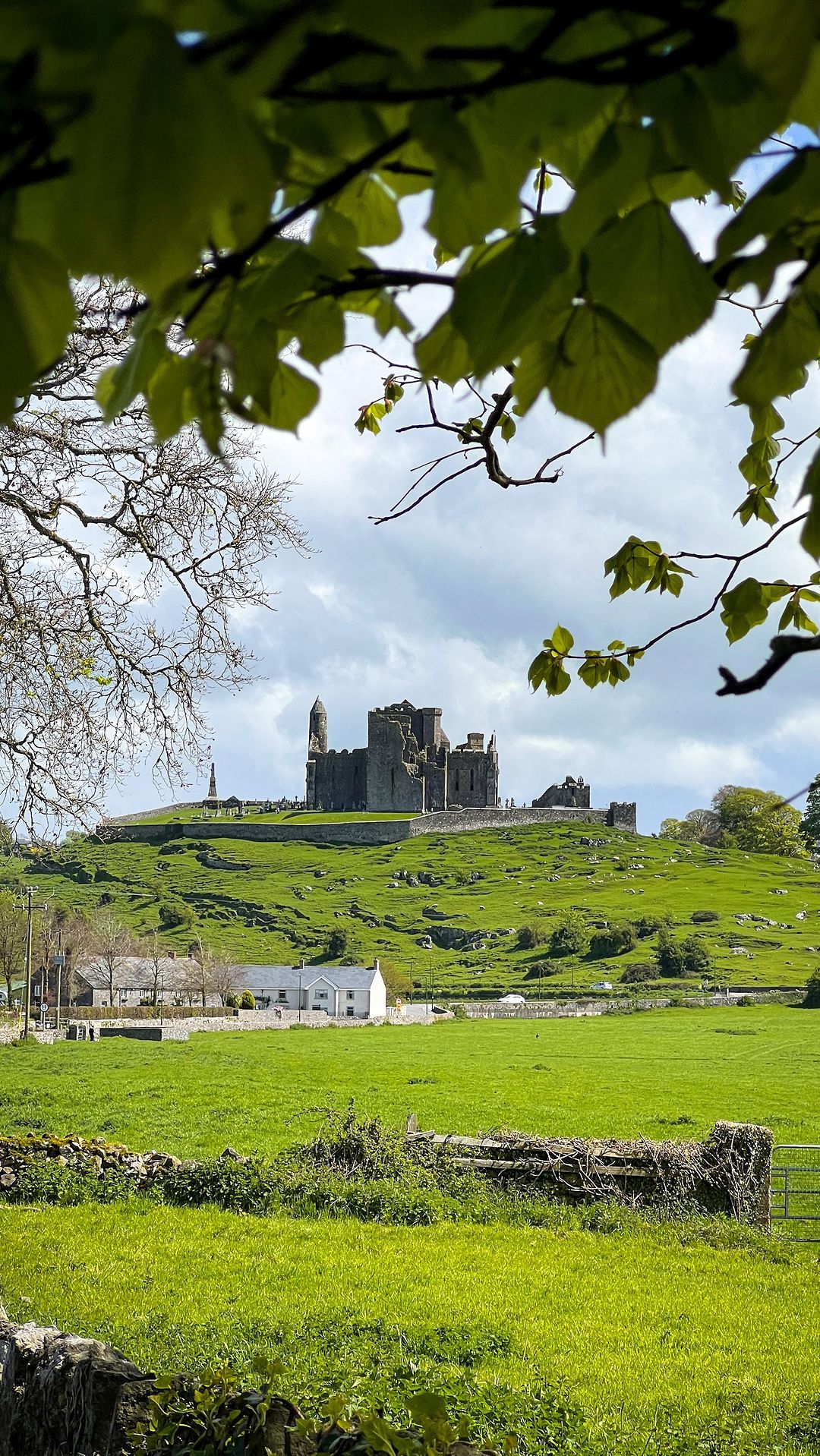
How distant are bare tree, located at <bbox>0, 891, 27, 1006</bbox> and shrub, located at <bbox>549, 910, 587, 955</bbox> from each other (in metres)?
45.0

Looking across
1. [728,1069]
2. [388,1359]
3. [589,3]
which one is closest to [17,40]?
[589,3]

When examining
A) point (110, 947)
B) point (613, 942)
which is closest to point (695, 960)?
point (613, 942)

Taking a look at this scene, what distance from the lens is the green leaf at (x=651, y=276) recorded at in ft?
2.79

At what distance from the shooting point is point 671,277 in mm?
861

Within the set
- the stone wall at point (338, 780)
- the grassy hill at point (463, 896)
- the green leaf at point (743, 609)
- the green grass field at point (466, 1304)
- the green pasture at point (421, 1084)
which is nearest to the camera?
the green leaf at point (743, 609)

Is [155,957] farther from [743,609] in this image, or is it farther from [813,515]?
[813,515]

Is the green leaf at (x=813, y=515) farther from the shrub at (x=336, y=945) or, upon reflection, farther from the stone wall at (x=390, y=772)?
the stone wall at (x=390, y=772)

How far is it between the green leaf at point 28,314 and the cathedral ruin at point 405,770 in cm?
13572

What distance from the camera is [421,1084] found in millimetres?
30625

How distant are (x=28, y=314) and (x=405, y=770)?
5441 inches

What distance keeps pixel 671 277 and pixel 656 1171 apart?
15.4 m

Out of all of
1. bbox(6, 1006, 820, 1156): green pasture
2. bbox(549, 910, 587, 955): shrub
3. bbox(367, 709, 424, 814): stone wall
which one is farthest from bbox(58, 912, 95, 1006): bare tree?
bbox(367, 709, 424, 814): stone wall

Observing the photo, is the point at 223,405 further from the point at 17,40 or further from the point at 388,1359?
the point at 388,1359

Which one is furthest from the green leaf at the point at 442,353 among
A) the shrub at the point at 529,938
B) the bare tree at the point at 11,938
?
the shrub at the point at 529,938
